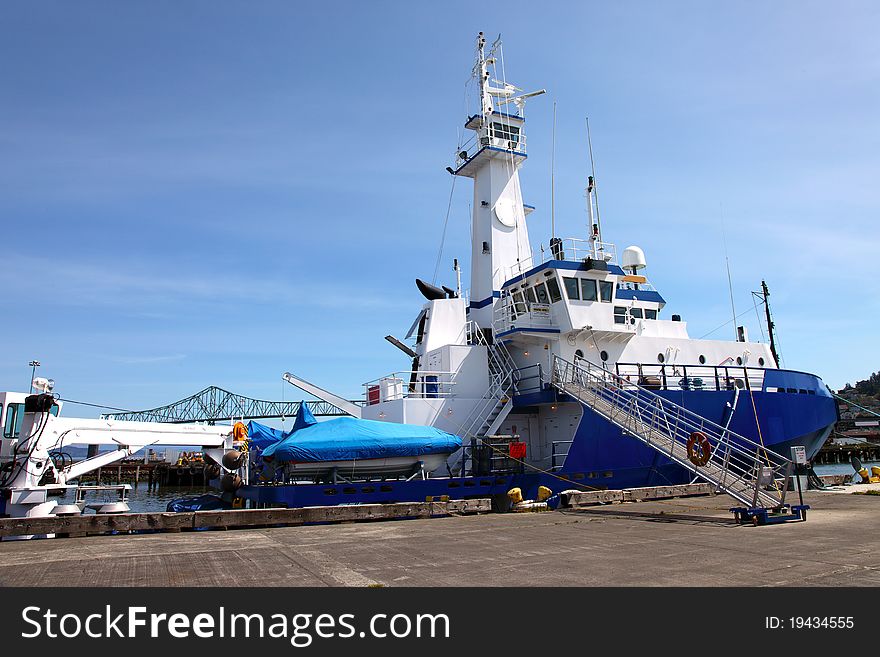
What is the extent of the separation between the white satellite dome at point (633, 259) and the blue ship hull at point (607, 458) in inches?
317

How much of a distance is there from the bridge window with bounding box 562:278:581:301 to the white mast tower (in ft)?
11.1

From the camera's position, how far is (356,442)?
16.2 metres

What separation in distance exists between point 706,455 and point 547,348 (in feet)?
27.2

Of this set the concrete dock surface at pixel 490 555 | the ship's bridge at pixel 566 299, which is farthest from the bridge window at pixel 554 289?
the concrete dock surface at pixel 490 555

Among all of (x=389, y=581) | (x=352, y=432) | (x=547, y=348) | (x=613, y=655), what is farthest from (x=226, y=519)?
(x=547, y=348)

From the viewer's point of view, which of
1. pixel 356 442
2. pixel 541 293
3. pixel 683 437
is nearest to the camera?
pixel 683 437

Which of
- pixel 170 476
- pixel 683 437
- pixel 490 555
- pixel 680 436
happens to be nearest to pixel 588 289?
pixel 683 437

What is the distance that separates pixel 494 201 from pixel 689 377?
1024 centimetres

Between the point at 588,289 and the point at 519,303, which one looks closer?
the point at 588,289

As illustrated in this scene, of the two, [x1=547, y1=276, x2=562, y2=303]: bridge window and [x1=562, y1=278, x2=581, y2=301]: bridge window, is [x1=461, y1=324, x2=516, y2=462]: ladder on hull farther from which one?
[x1=562, y1=278, x2=581, y2=301]: bridge window

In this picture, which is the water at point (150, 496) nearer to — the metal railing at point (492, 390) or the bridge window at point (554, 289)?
the metal railing at point (492, 390)

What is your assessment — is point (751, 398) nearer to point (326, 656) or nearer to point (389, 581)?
point (389, 581)

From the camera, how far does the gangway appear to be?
11.9m

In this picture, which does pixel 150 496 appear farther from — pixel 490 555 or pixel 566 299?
pixel 490 555
